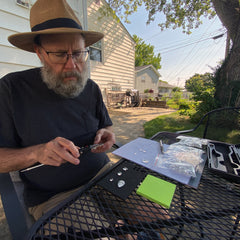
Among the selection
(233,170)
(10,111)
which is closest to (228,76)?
(233,170)

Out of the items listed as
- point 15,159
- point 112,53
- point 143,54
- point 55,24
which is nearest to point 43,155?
point 15,159

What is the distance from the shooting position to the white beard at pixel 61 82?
3.18 feet

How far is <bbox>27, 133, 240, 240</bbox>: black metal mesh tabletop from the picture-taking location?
1.50 ft

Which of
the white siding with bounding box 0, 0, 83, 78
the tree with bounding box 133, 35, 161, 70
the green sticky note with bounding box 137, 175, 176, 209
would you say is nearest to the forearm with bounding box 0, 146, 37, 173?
the green sticky note with bounding box 137, 175, 176, 209

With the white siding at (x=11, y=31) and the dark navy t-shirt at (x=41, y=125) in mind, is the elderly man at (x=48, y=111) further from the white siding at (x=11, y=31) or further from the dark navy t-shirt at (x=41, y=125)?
the white siding at (x=11, y=31)

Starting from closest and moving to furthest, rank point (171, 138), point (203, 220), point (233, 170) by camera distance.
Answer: point (203, 220), point (233, 170), point (171, 138)

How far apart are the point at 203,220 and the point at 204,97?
4.22 meters

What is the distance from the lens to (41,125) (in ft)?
2.89

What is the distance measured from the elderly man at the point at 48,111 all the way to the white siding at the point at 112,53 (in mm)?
4431

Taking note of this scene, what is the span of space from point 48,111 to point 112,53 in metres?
6.16

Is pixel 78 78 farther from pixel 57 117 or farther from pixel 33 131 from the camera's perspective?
pixel 33 131

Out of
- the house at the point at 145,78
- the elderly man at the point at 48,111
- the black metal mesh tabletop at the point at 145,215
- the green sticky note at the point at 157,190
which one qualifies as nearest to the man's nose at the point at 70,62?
the elderly man at the point at 48,111

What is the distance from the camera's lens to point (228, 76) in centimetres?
340

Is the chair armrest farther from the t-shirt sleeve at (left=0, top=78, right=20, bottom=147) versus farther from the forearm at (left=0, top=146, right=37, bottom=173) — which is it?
the t-shirt sleeve at (left=0, top=78, right=20, bottom=147)
